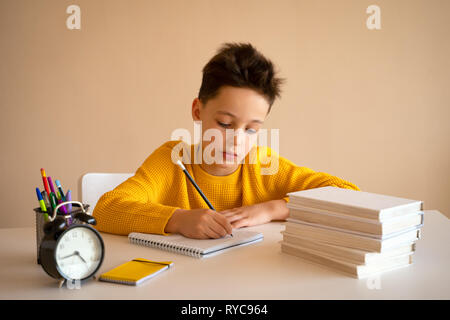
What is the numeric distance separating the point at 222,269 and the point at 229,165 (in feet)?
2.20

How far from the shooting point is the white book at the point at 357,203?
869mm

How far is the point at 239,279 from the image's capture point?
839 mm

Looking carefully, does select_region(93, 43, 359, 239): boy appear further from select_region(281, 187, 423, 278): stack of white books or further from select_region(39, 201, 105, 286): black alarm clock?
select_region(39, 201, 105, 286): black alarm clock

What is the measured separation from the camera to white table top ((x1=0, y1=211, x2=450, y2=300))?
2.51 ft

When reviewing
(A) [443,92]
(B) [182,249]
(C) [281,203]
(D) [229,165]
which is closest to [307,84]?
(A) [443,92]

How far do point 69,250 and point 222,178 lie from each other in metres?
0.79

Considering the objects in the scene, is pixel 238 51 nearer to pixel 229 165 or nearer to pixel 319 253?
pixel 229 165

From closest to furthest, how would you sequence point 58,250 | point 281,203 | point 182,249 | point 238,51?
point 58,250 → point 182,249 → point 281,203 → point 238,51

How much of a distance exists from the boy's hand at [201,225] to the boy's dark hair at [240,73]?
0.44 metres

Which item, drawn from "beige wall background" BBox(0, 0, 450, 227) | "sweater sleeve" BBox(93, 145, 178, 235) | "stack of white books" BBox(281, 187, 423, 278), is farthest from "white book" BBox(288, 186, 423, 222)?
"beige wall background" BBox(0, 0, 450, 227)

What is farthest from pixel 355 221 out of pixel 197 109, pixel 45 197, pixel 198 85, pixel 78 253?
pixel 198 85

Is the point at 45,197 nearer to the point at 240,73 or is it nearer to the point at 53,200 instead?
the point at 53,200

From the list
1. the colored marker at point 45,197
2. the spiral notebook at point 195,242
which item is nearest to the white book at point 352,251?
the spiral notebook at point 195,242

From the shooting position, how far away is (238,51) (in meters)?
1.44
